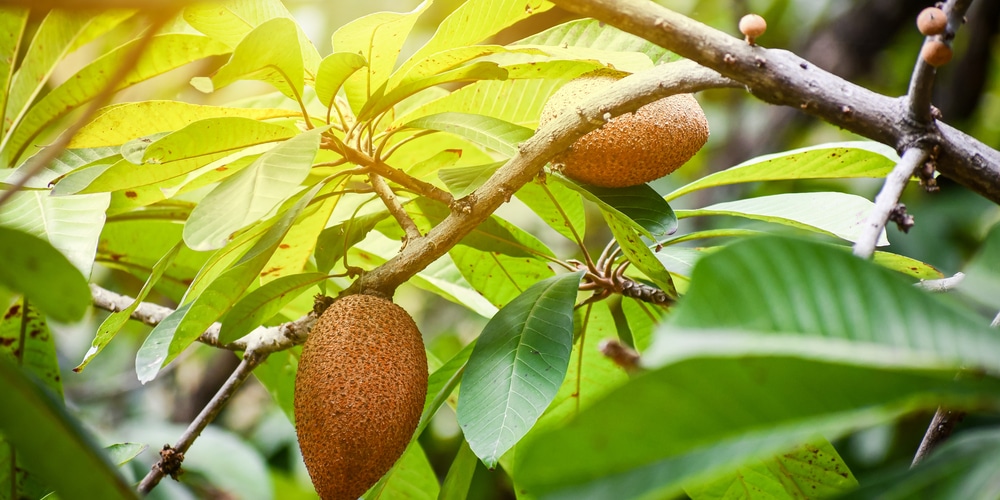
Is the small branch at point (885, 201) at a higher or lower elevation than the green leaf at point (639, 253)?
higher

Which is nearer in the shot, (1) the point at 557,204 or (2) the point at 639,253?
(2) the point at 639,253

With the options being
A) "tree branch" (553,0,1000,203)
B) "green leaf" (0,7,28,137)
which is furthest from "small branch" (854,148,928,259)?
"green leaf" (0,7,28,137)

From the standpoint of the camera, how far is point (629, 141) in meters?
0.77

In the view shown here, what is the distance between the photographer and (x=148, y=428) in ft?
5.99

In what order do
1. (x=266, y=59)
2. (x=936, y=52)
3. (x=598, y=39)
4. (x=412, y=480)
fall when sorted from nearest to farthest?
1. (x=936, y=52)
2. (x=266, y=59)
3. (x=598, y=39)
4. (x=412, y=480)

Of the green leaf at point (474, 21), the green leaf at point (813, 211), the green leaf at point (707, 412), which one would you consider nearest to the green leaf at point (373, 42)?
the green leaf at point (474, 21)

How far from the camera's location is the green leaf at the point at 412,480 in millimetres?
972

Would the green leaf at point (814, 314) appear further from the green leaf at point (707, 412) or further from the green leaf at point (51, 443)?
the green leaf at point (51, 443)

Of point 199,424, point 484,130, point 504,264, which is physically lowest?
point 199,424

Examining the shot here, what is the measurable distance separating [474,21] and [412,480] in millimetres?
573

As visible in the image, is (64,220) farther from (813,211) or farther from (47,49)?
(813,211)

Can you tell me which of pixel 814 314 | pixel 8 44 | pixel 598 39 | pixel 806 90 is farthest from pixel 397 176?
pixel 8 44

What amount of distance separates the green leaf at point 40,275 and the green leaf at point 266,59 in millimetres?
223

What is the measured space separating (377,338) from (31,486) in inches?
24.1
